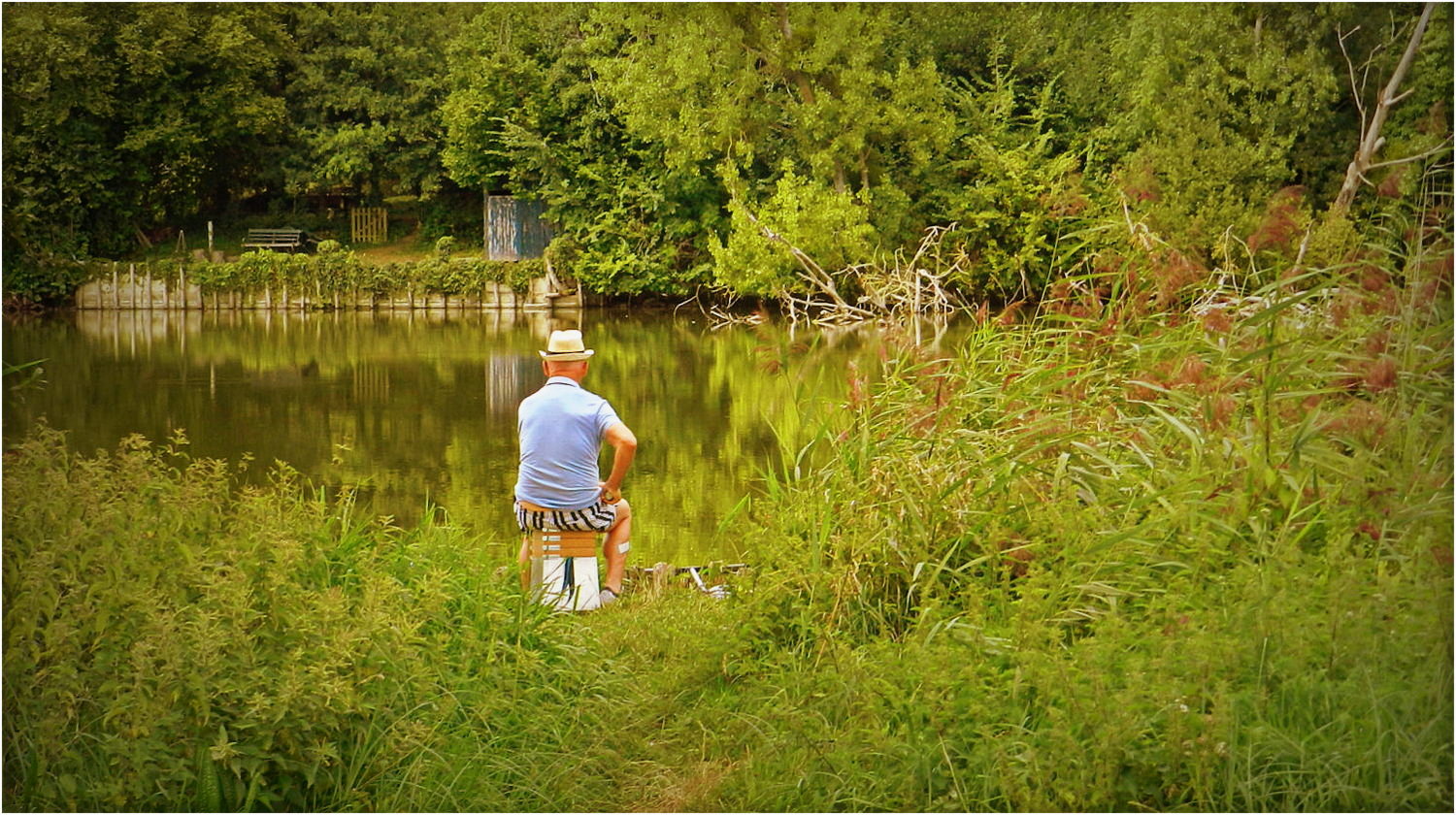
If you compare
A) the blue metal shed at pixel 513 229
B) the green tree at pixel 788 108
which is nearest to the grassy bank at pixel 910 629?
the green tree at pixel 788 108

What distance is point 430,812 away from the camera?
3.70m

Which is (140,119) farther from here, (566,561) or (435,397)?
(566,561)

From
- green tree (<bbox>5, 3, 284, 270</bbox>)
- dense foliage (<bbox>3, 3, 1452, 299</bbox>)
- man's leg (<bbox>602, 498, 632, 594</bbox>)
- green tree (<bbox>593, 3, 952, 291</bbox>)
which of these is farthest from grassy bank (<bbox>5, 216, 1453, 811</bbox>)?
green tree (<bbox>5, 3, 284, 270</bbox>)

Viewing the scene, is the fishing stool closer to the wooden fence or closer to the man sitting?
the man sitting

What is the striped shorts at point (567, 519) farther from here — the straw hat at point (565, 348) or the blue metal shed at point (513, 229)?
the blue metal shed at point (513, 229)

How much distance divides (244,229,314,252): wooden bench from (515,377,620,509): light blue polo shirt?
24.5 metres

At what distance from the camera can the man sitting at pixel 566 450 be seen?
582 centimetres

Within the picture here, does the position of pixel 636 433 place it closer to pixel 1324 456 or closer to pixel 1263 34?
pixel 1324 456

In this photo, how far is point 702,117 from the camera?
835 inches

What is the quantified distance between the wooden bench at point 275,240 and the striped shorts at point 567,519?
966 inches

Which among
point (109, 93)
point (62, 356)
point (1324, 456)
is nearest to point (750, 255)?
point (62, 356)

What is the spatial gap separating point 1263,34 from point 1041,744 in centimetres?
1692

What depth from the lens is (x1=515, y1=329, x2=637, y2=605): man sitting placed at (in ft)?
19.1

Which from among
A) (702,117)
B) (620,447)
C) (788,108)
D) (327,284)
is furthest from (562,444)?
(327,284)
